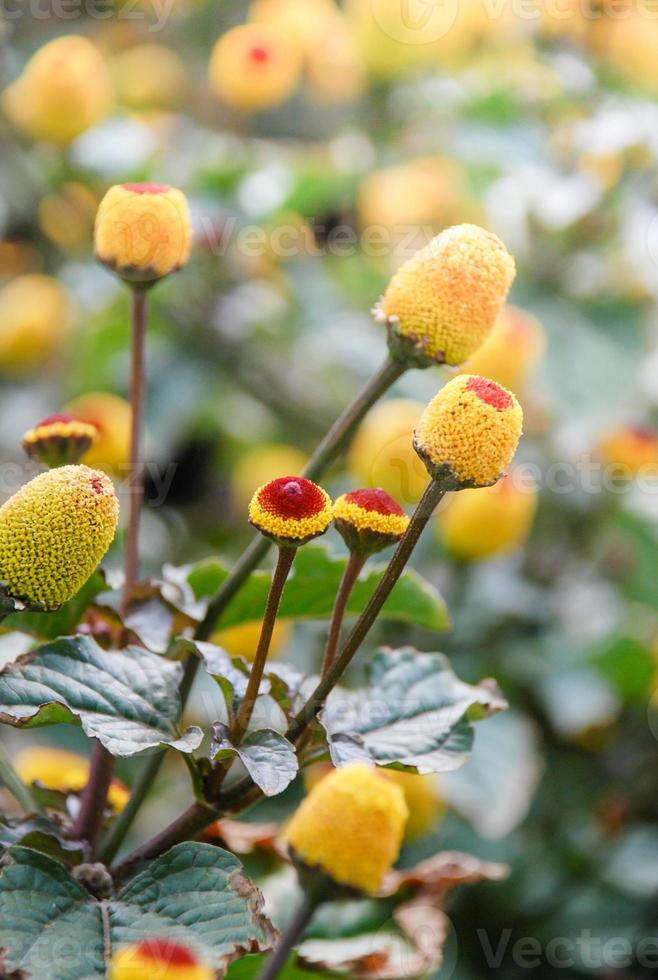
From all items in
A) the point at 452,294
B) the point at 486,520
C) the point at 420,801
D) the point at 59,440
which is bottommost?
the point at 420,801

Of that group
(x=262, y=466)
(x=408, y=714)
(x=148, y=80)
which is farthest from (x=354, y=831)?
A: (x=148, y=80)

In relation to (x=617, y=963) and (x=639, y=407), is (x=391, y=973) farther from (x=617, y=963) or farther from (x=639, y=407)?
(x=639, y=407)

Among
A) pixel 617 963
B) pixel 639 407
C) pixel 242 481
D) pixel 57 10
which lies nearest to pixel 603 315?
pixel 639 407

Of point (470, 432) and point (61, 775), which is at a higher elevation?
point (470, 432)

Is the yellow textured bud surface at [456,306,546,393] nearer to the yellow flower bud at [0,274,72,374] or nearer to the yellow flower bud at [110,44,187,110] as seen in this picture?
the yellow flower bud at [0,274,72,374]

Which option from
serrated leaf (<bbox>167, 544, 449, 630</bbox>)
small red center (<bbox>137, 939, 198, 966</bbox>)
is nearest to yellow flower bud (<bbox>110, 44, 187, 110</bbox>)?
serrated leaf (<bbox>167, 544, 449, 630</bbox>)

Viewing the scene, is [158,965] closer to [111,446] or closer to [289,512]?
[289,512]
